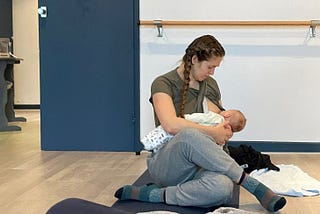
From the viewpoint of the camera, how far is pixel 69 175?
3.04m

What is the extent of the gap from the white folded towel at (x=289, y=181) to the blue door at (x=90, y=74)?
1.27 meters

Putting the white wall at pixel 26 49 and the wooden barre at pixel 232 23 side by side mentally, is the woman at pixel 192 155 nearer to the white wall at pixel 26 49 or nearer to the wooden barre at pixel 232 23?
the wooden barre at pixel 232 23


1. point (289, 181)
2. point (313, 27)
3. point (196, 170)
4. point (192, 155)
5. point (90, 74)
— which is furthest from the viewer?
point (90, 74)

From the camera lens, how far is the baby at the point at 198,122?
2248mm

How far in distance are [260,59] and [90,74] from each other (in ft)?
4.42

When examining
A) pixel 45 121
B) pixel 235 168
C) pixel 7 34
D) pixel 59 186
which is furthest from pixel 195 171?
pixel 7 34

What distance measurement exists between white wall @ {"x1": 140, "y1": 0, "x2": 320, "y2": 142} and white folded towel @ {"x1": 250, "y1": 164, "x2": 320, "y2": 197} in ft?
2.44

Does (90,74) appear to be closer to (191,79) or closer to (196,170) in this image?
(191,79)

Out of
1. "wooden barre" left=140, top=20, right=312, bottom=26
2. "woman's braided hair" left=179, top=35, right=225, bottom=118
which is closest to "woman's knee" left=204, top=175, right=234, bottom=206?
"woman's braided hair" left=179, top=35, right=225, bottom=118

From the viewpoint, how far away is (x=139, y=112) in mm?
3883

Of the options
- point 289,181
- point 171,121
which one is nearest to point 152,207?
point 171,121

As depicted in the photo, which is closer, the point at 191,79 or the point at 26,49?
the point at 191,79

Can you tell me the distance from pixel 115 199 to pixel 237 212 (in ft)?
2.30

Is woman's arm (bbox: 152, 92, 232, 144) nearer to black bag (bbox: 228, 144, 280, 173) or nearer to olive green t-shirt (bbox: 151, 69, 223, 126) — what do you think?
olive green t-shirt (bbox: 151, 69, 223, 126)
